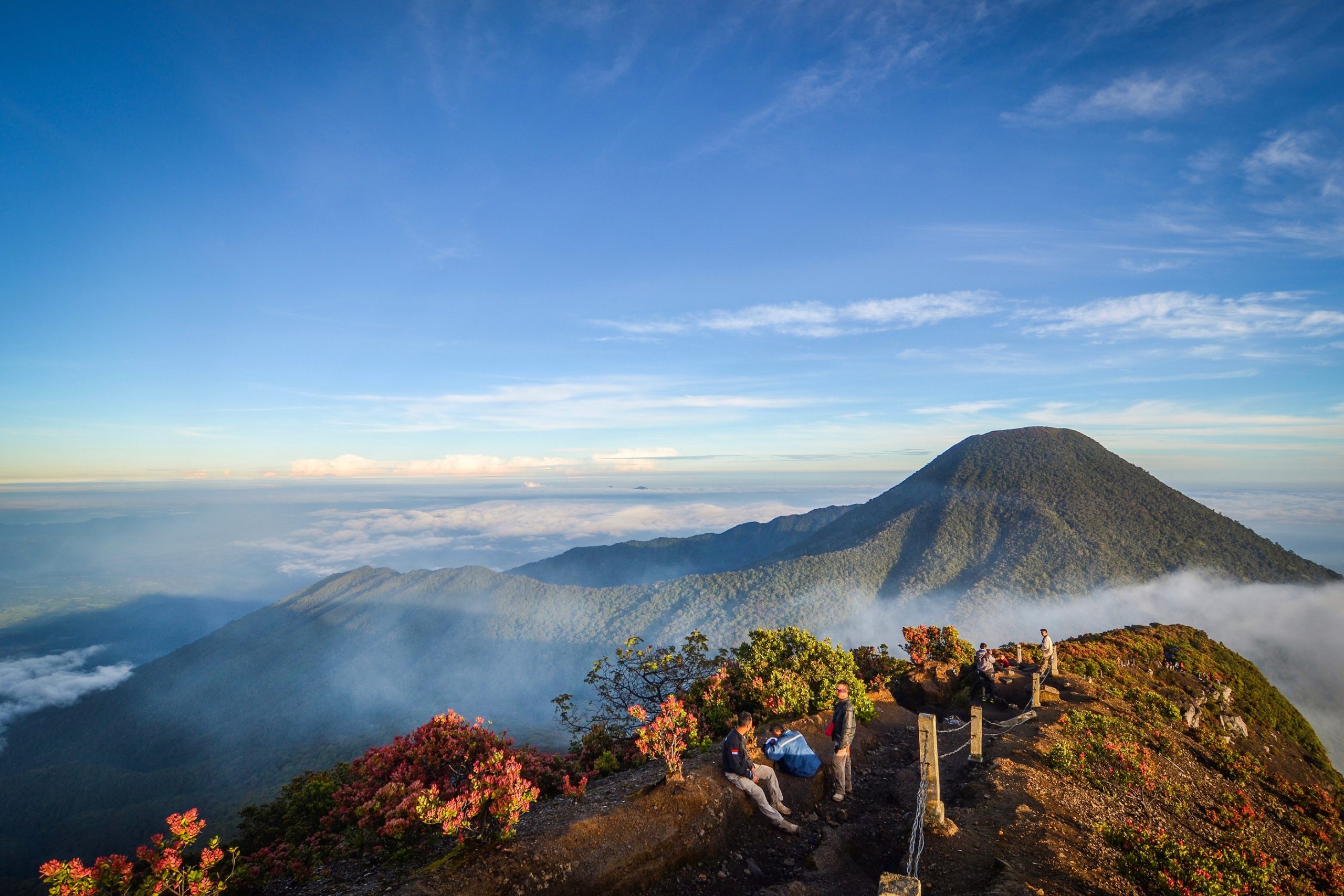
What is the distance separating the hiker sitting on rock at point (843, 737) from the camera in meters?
9.57

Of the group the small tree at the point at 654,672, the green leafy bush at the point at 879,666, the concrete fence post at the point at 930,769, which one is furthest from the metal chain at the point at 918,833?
the green leafy bush at the point at 879,666

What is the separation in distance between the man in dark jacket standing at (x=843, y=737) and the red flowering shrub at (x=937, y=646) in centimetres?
1051

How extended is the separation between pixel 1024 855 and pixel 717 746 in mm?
5301

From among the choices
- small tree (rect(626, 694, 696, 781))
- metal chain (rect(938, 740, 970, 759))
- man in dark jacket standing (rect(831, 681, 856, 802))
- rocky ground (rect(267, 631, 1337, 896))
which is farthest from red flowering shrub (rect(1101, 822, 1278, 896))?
small tree (rect(626, 694, 696, 781))

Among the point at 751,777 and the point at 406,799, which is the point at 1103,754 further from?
the point at 406,799

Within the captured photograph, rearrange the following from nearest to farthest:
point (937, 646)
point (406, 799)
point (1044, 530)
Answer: point (406, 799) < point (937, 646) < point (1044, 530)

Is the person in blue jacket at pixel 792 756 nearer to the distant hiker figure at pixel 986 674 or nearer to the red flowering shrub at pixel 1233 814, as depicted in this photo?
the red flowering shrub at pixel 1233 814

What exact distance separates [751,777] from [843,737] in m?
2.01

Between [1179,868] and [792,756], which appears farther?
[792,756]

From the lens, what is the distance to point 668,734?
351 inches

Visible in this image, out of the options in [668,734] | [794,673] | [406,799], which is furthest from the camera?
[794,673]

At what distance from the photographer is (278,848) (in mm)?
8328

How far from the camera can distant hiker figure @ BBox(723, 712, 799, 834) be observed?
859 centimetres

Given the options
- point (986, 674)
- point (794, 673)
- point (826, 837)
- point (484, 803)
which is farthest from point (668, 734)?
point (986, 674)
